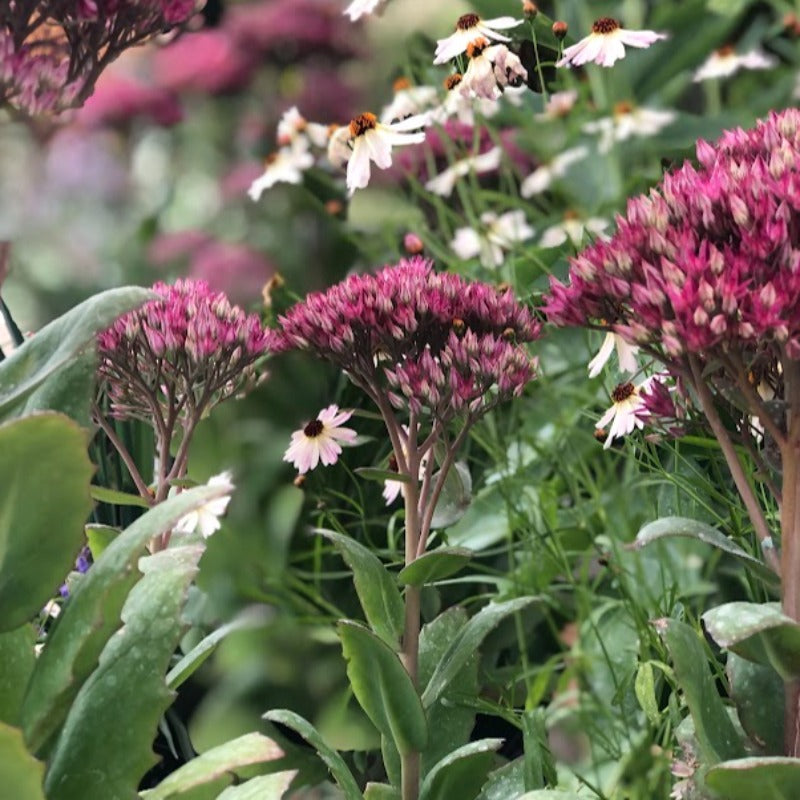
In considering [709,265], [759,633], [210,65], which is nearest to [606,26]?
[709,265]

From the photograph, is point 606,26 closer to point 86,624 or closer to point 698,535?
point 698,535

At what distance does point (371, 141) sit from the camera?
2.39 ft

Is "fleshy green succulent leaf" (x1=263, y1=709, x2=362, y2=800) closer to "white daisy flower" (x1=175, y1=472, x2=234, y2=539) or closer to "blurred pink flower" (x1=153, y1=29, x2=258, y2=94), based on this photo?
"white daisy flower" (x1=175, y1=472, x2=234, y2=539)

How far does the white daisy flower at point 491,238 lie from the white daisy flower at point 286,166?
0.18 metres

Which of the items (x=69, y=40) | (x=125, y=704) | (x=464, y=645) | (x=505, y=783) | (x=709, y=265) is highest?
(x=69, y=40)

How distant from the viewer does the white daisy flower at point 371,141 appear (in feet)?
2.34

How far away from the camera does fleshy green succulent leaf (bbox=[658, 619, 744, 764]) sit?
535mm

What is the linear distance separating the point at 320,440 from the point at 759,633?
0.31 m

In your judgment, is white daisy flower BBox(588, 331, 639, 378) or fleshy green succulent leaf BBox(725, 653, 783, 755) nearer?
fleshy green succulent leaf BBox(725, 653, 783, 755)

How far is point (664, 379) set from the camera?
727mm

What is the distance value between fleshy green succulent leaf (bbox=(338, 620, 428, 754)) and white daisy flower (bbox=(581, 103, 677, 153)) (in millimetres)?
803

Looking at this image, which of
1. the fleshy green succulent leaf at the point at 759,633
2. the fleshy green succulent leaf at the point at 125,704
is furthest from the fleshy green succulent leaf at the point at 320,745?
the fleshy green succulent leaf at the point at 759,633

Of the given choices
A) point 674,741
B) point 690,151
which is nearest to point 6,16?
point 690,151

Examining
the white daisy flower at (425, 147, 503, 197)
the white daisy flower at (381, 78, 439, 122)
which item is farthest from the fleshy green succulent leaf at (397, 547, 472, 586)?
the white daisy flower at (425, 147, 503, 197)
